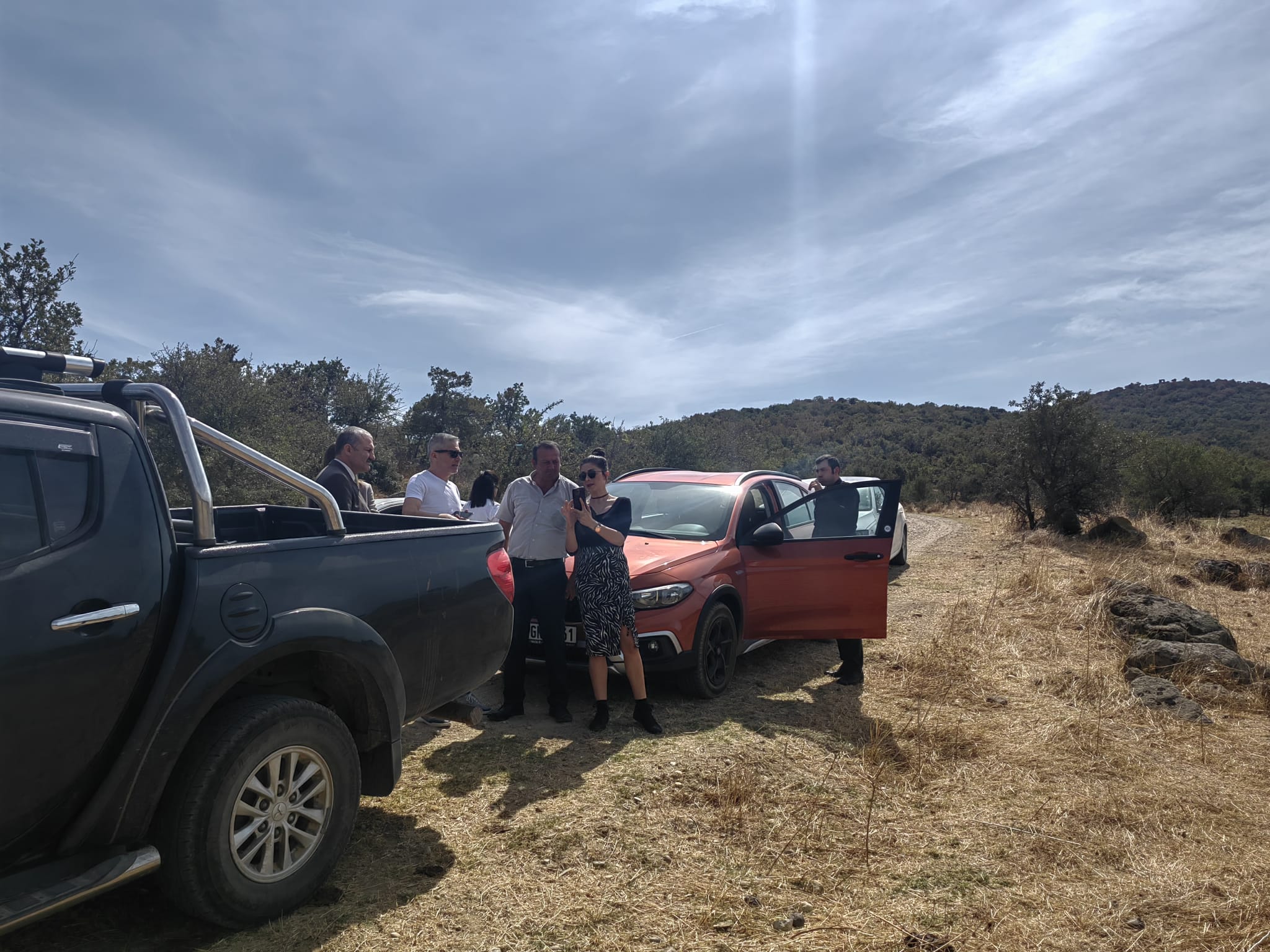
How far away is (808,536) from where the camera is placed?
668 cm

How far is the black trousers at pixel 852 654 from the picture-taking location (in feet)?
20.7

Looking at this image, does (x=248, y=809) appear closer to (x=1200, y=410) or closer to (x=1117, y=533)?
(x=1117, y=533)

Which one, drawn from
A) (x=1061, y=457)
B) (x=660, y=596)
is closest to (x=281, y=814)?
(x=660, y=596)

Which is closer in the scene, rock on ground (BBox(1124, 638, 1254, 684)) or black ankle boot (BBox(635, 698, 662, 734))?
black ankle boot (BBox(635, 698, 662, 734))

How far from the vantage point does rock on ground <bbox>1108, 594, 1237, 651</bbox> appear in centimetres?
739

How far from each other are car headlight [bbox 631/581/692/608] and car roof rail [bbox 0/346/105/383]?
340cm

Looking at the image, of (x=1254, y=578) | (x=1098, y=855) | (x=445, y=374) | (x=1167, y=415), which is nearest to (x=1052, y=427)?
(x=1254, y=578)

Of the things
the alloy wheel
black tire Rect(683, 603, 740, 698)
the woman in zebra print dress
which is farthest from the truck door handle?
black tire Rect(683, 603, 740, 698)

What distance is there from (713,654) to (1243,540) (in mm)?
14322

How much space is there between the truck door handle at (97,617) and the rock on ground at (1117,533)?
1649 cm

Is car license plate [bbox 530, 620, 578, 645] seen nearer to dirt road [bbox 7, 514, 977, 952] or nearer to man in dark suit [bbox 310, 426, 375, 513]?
dirt road [bbox 7, 514, 977, 952]

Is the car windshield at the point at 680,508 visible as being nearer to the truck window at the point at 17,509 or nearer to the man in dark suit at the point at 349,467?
the man in dark suit at the point at 349,467

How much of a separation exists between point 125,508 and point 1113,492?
19.9 m

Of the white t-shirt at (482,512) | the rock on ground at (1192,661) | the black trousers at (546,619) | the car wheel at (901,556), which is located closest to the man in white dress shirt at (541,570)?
the black trousers at (546,619)
